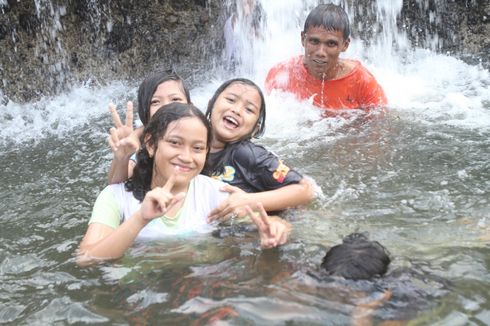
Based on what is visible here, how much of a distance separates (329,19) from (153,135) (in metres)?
2.49

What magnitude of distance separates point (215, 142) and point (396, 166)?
1349 mm

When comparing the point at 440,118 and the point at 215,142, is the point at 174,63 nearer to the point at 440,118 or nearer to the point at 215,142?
the point at 440,118

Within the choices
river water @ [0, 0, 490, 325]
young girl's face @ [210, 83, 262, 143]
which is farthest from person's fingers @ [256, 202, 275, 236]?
young girl's face @ [210, 83, 262, 143]

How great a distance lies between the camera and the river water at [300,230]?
7.38 ft

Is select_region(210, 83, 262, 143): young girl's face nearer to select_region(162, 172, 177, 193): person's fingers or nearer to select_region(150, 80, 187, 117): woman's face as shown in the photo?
select_region(150, 80, 187, 117): woman's face

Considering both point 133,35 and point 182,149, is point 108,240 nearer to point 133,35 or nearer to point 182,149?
point 182,149

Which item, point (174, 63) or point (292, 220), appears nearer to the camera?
point (292, 220)

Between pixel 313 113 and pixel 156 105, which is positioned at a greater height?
pixel 156 105

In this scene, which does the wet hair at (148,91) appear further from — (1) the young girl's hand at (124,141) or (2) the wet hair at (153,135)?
Result: (2) the wet hair at (153,135)

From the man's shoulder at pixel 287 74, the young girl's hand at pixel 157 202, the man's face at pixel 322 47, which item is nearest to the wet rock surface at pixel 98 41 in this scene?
the man's shoulder at pixel 287 74

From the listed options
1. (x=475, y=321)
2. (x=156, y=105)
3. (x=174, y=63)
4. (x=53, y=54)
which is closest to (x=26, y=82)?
(x=53, y=54)

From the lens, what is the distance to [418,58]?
7680 millimetres

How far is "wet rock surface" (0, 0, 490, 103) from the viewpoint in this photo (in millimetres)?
7613

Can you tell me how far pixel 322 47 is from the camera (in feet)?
15.8
